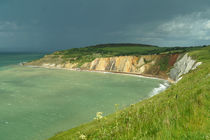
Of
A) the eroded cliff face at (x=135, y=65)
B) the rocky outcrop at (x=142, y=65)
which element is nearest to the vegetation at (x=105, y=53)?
the eroded cliff face at (x=135, y=65)

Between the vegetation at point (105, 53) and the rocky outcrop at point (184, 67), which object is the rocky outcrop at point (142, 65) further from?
the vegetation at point (105, 53)

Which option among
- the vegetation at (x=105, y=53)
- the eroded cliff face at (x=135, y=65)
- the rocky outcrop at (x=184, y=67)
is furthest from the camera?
the vegetation at (x=105, y=53)

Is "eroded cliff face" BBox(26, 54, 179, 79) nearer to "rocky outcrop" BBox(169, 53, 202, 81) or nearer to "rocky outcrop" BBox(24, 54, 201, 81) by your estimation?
"rocky outcrop" BBox(24, 54, 201, 81)

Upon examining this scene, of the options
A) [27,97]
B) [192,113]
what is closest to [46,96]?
[27,97]

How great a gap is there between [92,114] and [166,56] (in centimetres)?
6723

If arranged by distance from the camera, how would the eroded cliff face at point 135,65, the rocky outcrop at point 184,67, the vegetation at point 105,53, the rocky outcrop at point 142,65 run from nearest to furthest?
the rocky outcrop at point 184,67
the rocky outcrop at point 142,65
the eroded cliff face at point 135,65
the vegetation at point 105,53

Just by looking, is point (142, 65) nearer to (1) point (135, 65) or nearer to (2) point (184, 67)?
(1) point (135, 65)

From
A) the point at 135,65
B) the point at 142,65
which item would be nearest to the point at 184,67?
the point at 142,65

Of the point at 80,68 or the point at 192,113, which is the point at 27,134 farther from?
the point at 80,68

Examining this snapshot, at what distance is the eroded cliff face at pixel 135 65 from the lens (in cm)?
7481

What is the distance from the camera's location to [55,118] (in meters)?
23.2

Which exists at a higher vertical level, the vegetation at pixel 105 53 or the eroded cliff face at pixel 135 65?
the vegetation at pixel 105 53

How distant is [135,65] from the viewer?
8500 cm

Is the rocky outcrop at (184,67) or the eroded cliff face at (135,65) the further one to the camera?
the eroded cliff face at (135,65)
